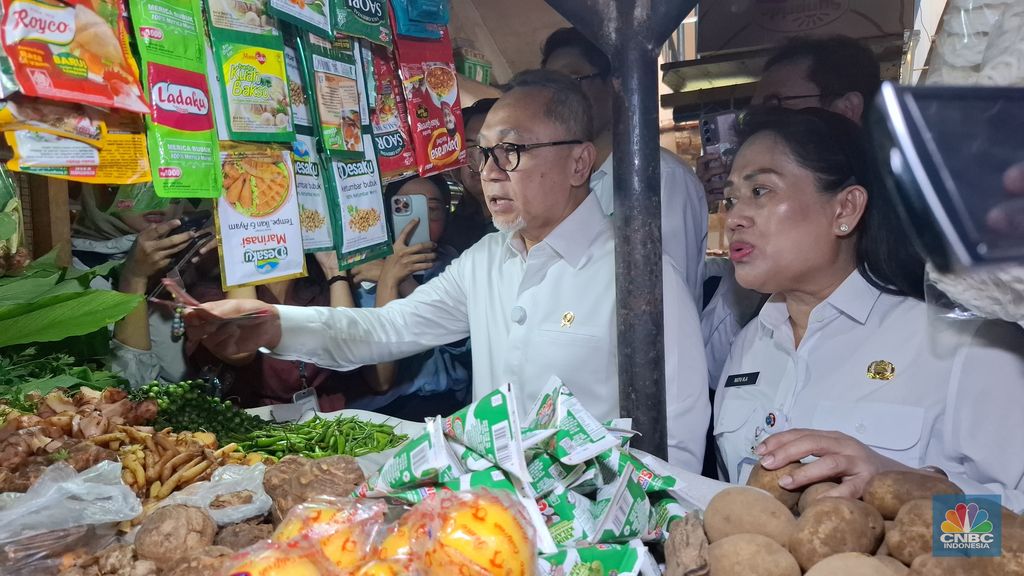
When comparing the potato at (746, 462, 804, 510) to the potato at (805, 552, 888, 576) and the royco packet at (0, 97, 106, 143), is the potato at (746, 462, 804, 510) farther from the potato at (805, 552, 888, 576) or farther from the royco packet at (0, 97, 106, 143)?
the royco packet at (0, 97, 106, 143)

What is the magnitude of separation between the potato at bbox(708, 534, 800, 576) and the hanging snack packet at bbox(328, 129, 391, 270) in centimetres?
158

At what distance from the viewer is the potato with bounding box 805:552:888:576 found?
3.75 ft

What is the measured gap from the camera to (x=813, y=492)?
145 centimetres

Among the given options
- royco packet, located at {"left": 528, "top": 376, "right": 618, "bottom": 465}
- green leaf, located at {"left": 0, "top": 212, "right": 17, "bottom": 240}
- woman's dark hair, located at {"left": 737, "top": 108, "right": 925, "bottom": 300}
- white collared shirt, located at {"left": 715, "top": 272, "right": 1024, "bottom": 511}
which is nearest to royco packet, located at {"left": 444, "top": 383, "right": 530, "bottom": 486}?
royco packet, located at {"left": 528, "top": 376, "right": 618, "bottom": 465}

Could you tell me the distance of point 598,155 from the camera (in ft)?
9.97

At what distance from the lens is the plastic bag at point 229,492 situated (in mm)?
1726

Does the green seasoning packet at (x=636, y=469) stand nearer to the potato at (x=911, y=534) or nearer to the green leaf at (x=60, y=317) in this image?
the potato at (x=911, y=534)

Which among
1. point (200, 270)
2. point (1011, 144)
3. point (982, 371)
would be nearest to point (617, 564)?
point (1011, 144)

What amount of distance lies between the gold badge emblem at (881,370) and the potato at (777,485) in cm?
60

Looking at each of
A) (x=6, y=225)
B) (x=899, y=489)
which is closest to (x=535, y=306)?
(x=899, y=489)

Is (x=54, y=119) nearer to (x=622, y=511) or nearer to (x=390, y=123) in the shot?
(x=390, y=123)

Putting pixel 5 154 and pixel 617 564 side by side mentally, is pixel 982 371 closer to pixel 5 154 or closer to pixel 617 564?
pixel 617 564

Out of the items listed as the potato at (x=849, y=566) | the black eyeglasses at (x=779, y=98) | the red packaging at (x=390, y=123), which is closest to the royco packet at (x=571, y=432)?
the potato at (x=849, y=566)

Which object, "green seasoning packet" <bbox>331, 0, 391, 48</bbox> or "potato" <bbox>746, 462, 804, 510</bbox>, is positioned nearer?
"potato" <bbox>746, 462, 804, 510</bbox>
